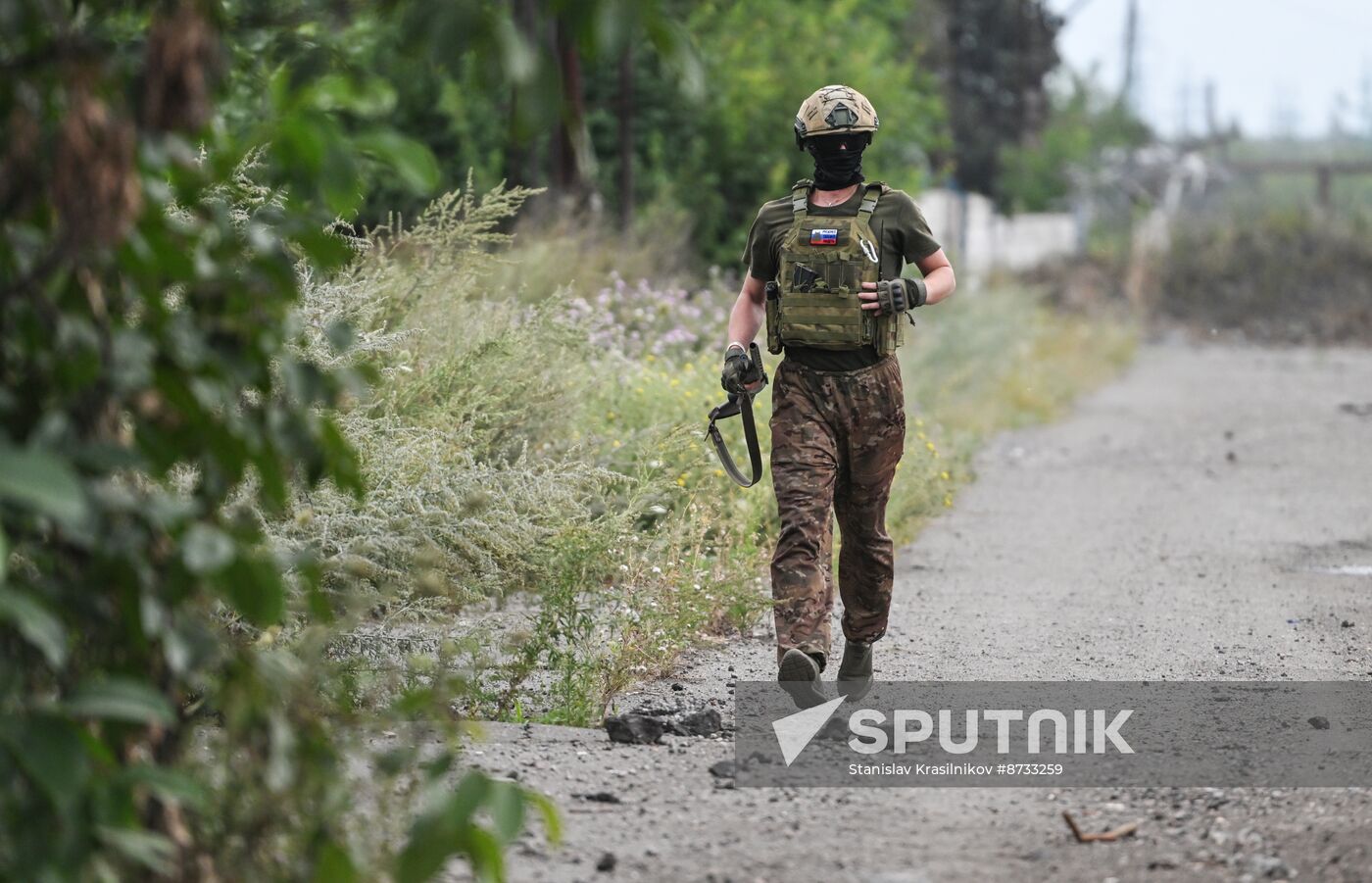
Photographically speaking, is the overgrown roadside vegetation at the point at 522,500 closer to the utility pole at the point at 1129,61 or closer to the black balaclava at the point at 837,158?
the black balaclava at the point at 837,158

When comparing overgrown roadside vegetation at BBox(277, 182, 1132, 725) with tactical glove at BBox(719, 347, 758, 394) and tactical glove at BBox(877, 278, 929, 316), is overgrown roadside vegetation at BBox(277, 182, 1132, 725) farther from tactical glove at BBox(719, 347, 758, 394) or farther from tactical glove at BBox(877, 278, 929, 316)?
tactical glove at BBox(877, 278, 929, 316)

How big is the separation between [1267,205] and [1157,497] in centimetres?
2979

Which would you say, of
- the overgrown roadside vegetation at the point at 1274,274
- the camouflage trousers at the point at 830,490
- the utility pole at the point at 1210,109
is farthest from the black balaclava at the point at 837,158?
the utility pole at the point at 1210,109

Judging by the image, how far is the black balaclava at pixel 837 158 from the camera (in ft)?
17.8

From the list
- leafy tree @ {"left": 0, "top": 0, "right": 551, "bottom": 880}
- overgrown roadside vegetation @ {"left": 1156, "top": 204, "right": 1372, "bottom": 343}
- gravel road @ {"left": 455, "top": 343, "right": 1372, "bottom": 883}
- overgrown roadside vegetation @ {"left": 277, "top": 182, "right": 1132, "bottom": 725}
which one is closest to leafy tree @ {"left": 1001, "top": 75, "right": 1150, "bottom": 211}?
overgrown roadside vegetation @ {"left": 1156, "top": 204, "right": 1372, "bottom": 343}

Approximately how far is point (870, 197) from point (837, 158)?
→ 0.16 metres

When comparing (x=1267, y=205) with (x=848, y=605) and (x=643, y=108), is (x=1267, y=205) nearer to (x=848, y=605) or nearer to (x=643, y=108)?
(x=643, y=108)

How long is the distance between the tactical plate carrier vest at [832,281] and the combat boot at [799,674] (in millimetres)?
963

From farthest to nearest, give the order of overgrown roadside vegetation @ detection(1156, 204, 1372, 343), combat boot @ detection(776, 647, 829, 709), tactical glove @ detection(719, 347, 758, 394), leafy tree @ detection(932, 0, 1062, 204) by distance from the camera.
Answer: leafy tree @ detection(932, 0, 1062, 204)
overgrown roadside vegetation @ detection(1156, 204, 1372, 343)
tactical glove @ detection(719, 347, 758, 394)
combat boot @ detection(776, 647, 829, 709)

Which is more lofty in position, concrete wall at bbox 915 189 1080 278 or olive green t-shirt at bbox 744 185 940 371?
olive green t-shirt at bbox 744 185 940 371

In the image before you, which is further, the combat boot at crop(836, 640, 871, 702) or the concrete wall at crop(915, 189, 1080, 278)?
the concrete wall at crop(915, 189, 1080, 278)

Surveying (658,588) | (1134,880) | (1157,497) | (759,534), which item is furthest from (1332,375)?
(1134,880)

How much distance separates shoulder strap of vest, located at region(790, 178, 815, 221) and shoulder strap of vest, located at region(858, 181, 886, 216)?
185 millimetres

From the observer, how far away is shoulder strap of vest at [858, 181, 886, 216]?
545cm
